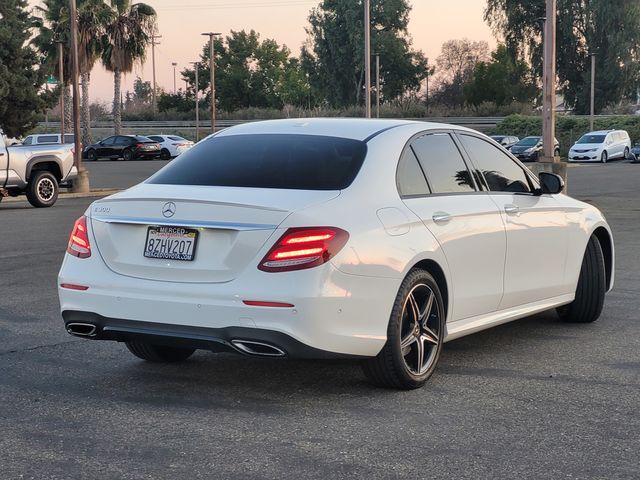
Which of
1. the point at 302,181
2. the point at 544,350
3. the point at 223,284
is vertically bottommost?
the point at 544,350

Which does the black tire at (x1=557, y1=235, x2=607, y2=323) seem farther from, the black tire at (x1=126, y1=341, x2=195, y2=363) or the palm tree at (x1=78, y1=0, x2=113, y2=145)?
the palm tree at (x1=78, y1=0, x2=113, y2=145)

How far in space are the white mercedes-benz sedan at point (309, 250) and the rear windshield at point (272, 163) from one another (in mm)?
12

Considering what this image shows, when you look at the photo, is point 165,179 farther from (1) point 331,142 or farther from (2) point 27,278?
(2) point 27,278

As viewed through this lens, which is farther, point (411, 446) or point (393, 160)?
point (393, 160)

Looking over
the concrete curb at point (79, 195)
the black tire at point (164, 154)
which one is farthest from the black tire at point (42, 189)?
the black tire at point (164, 154)

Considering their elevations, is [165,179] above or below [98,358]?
above

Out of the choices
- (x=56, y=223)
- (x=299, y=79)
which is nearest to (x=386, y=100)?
(x=299, y=79)

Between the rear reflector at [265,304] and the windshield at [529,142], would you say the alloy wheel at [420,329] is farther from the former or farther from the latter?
the windshield at [529,142]

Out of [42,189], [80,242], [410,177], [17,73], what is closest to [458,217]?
[410,177]

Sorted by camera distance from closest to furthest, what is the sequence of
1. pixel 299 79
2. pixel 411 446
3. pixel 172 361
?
1. pixel 411 446
2. pixel 172 361
3. pixel 299 79

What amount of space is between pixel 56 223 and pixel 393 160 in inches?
529

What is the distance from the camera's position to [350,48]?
93.5m

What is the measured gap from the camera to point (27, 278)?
1102cm

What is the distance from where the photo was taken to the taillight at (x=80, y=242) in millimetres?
5977
